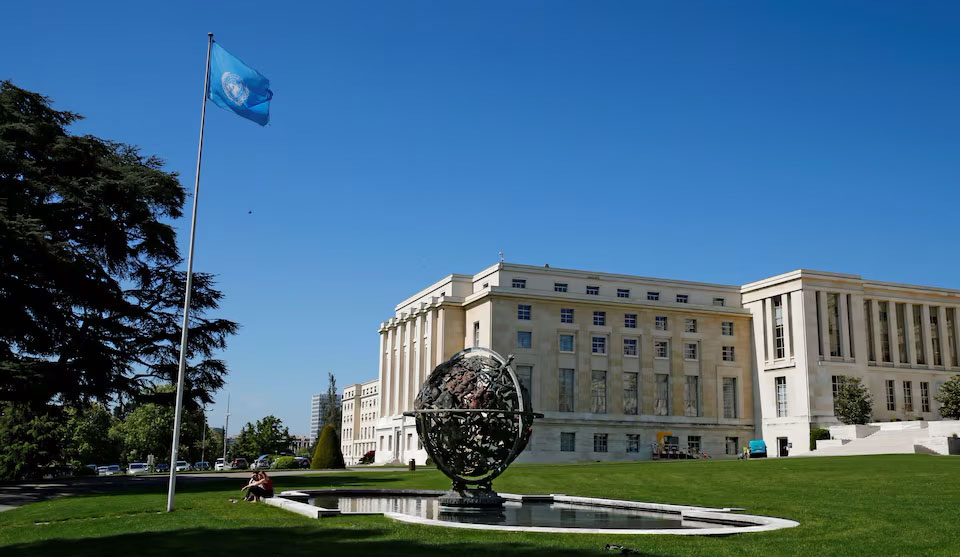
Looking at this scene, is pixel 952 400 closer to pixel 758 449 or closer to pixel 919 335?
pixel 919 335

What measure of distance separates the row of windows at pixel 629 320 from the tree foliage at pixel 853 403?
44.6ft

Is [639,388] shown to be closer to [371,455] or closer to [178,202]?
[371,455]

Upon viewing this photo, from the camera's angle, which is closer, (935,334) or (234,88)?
(234,88)

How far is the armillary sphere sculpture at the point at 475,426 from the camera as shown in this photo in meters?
21.3

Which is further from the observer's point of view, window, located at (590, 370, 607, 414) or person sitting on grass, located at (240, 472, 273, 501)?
window, located at (590, 370, 607, 414)

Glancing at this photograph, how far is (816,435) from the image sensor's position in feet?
233

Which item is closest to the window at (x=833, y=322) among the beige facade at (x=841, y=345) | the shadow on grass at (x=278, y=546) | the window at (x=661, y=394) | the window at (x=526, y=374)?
the beige facade at (x=841, y=345)

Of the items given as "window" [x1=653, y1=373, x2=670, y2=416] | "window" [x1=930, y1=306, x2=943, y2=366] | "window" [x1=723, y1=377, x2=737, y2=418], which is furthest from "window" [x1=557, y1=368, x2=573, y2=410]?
"window" [x1=930, y1=306, x2=943, y2=366]

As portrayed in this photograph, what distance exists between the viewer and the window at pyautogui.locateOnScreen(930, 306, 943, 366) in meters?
83.9

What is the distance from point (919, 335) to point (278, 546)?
8538 centimetres

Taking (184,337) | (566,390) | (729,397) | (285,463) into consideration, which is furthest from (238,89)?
(729,397)

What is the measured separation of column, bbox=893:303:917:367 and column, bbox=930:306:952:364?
9.77 feet

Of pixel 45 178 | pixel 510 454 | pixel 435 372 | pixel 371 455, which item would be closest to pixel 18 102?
pixel 45 178

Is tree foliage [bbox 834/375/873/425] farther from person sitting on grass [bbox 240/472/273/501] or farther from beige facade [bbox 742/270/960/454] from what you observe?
person sitting on grass [bbox 240/472/273/501]
